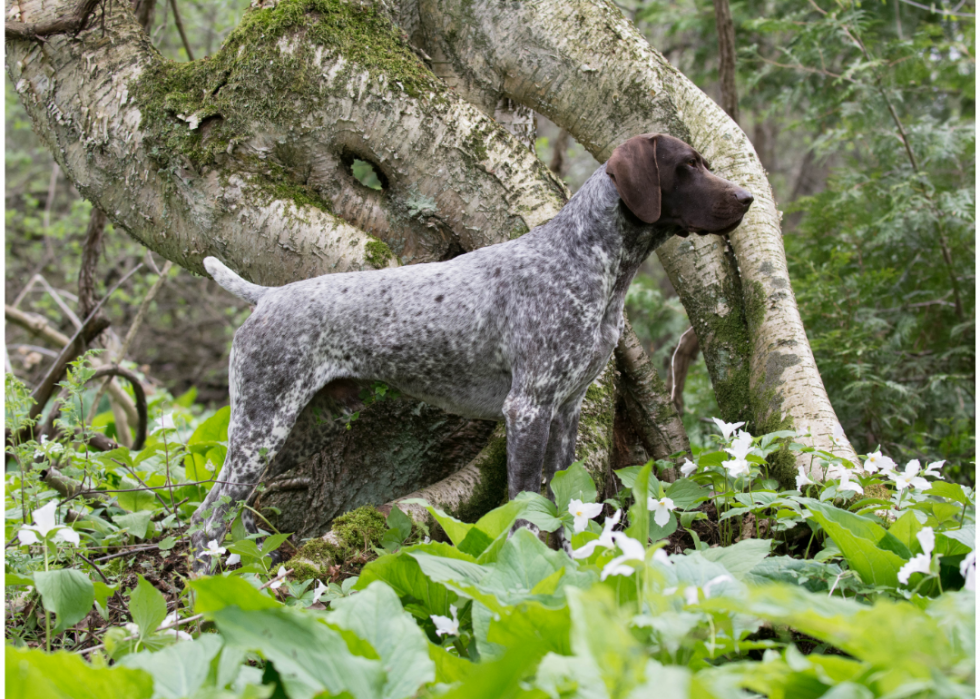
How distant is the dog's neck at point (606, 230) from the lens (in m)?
2.89

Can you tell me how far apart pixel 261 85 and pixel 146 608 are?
8.76ft

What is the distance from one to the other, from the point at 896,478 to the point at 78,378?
3.12 meters

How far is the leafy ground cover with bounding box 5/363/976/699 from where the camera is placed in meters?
1.35

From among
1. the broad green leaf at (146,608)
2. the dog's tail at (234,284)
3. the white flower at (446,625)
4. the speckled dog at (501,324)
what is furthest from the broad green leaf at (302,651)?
the dog's tail at (234,284)

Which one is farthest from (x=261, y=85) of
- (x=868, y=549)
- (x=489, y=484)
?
(x=868, y=549)

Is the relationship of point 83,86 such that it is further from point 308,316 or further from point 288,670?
point 288,670

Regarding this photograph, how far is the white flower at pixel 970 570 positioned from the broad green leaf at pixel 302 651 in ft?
4.24

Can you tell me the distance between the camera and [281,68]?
3691 mm

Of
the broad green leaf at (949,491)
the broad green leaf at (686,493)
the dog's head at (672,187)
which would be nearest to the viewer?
the broad green leaf at (949,491)

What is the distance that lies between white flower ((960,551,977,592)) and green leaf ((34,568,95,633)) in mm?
2218

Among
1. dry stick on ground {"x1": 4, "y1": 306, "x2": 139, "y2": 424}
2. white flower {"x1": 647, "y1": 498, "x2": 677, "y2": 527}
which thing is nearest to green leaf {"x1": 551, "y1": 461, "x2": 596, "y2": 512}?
white flower {"x1": 647, "y1": 498, "x2": 677, "y2": 527}

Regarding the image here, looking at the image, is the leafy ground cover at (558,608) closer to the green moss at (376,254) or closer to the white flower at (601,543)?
the white flower at (601,543)

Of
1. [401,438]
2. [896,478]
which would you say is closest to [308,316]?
[401,438]

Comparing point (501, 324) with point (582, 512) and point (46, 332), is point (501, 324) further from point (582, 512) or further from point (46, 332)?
point (46, 332)
